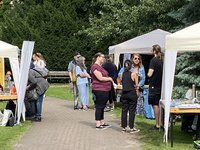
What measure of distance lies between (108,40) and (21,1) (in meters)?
9.77

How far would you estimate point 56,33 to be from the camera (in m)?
36.0

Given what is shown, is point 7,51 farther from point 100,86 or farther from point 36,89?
point 100,86

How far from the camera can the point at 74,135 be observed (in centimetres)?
1209

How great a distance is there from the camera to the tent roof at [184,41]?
33.4ft

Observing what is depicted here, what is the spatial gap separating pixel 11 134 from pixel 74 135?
4.93 ft

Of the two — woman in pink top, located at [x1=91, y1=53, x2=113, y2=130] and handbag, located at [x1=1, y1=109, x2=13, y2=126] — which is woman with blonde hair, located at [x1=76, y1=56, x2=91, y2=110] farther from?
woman in pink top, located at [x1=91, y1=53, x2=113, y2=130]

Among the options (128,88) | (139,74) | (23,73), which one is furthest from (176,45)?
(23,73)

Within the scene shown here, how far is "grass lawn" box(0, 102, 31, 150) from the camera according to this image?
1078 centimetres

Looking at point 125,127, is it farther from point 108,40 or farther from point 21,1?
point 21,1

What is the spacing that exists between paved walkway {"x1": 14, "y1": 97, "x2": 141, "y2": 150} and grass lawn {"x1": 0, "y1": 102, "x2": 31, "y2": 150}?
16cm

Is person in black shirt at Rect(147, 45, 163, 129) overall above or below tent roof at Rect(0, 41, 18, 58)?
below

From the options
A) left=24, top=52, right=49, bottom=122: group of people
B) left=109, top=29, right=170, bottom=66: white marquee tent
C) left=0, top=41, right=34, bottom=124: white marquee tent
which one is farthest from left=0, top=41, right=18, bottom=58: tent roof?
left=109, top=29, right=170, bottom=66: white marquee tent

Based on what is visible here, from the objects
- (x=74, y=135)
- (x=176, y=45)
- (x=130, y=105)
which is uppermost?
(x=176, y=45)

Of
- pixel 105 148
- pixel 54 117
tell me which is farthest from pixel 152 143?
pixel 54 117
